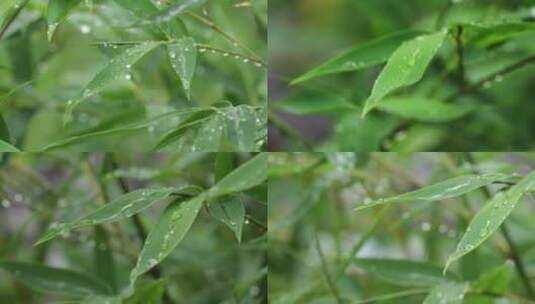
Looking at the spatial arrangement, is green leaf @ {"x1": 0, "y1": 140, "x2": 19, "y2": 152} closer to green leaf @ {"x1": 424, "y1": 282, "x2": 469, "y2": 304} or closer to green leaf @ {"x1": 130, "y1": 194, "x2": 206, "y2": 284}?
green leaf @ {"x1": 130, "y1": 194, "x2": 206, "y2": 284}

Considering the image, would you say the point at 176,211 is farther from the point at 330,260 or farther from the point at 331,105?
the point at 330,260

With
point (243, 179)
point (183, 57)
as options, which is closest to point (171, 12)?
point (183, 57)

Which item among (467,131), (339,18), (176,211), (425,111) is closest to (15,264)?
(176,211)

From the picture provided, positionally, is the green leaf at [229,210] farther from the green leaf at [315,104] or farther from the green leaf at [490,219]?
the green leaf at [315,104]

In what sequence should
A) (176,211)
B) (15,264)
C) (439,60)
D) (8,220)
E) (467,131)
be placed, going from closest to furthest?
(176,211) < (15,264) < (467,131) < (439,60) < (8,220)

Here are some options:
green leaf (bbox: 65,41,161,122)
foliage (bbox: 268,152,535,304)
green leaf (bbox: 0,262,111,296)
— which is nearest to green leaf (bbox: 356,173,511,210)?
foliage (bbox: 268,152,535,304)
